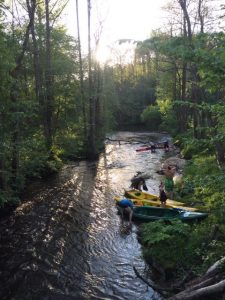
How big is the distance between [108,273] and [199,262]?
A: 2346mm

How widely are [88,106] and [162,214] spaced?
17554 millimetres

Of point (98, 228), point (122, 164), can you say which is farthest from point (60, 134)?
point (98, 228)

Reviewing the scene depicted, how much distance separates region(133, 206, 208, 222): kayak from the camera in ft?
35.7

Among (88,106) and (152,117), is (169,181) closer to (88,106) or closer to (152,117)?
(88,106)

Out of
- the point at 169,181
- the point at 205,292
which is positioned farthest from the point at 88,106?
the point at 205,292

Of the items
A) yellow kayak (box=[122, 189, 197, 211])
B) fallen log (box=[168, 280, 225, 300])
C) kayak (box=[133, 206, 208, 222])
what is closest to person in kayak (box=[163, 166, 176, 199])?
yellow kayak (box=[122, 189, 197, 211])

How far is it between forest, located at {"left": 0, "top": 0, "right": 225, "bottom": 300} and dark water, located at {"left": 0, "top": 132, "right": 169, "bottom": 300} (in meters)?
0.95

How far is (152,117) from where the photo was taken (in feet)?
169

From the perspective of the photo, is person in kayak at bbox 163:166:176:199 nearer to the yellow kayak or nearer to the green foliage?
the yellow kayak

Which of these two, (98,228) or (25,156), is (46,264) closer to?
(98,228)

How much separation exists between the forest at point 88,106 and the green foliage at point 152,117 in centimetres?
32

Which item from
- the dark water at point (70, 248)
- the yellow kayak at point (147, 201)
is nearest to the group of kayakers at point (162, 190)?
the yellow kayak at point (147, 201)

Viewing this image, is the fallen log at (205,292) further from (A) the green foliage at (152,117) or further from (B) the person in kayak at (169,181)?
(A) the green foliage at (152,117)

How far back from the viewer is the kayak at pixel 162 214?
35.7 ft
